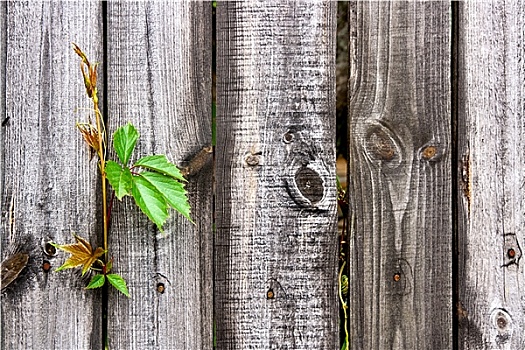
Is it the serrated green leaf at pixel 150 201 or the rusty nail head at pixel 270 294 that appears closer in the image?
the serrated green leaf at pixel 150 201

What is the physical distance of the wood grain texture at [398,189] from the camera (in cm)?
149

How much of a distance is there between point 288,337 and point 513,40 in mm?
870

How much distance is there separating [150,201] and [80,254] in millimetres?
200

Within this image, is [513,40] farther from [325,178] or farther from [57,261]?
[57,261]

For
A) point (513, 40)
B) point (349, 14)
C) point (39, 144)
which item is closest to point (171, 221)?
point (39, 144)

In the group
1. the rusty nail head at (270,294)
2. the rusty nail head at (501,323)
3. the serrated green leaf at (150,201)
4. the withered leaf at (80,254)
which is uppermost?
the serrated green leaf at (150,201)

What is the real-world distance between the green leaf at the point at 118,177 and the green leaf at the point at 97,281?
0.21m

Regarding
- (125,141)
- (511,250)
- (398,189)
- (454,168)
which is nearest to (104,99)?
(125,141)

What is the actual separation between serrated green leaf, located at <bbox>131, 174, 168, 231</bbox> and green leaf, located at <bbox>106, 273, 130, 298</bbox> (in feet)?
0.55

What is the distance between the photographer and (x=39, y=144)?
4.83ft

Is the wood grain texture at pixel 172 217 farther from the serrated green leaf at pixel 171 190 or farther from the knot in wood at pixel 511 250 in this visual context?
the knot in wood at pixel 511 250

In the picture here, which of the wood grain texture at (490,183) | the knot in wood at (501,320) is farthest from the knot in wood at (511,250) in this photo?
the knot in wood at (501,320)

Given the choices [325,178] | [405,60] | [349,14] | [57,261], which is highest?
[349,14]

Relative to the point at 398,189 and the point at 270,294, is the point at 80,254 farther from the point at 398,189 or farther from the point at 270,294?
the point at 398,189
